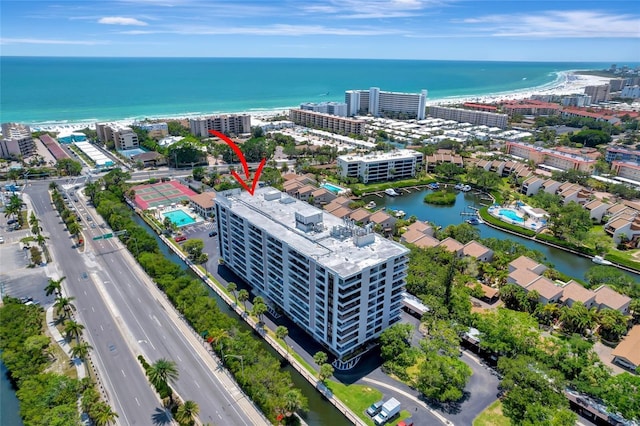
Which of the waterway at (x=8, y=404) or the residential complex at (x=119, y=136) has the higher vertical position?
the residential complex at (x=119, y=136)

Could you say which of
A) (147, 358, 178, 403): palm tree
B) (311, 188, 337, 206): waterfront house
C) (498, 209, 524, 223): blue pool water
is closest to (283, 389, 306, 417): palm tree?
(147, 358, 178, 403): palm tree

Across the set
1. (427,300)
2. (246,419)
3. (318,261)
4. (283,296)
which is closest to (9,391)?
(246,419)

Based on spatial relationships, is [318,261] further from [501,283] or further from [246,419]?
[501,283]

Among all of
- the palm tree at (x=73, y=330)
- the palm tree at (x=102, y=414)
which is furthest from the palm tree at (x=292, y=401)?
the palm tree at (x=73, y=330)

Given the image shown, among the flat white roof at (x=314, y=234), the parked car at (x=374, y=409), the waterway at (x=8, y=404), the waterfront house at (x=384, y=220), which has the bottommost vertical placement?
the waterway at (x=8, y=404)

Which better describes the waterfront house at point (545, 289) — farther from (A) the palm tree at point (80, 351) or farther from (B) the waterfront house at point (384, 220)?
(A) the palm tree at point (80, 351)

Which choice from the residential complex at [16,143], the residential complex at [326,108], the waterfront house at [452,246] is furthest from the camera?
the residential complex at [326,108]

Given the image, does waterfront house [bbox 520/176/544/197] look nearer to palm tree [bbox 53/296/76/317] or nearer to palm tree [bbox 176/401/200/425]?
palm tree [bbox 176/401/200/425]
